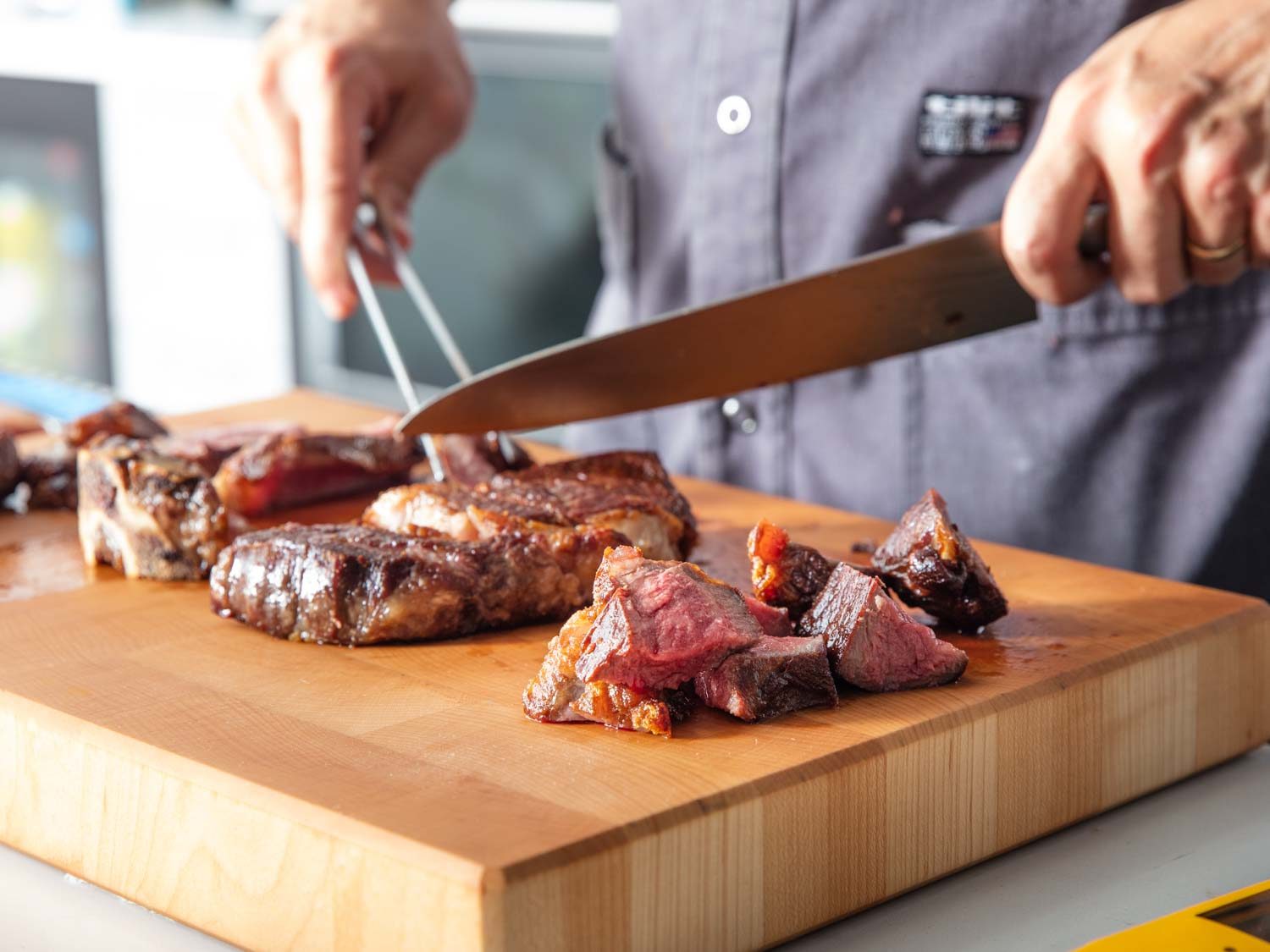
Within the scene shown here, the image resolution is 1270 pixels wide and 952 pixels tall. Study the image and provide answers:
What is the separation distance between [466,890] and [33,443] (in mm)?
1783

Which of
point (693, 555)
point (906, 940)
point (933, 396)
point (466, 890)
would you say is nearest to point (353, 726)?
point (466, 890)

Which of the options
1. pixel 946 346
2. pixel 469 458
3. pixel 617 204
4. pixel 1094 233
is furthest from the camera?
pixel 617 204

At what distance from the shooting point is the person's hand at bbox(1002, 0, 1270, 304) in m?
1.87

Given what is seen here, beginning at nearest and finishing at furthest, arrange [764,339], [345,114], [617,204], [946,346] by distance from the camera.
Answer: [764,339], [946,346], [345,114], [617,204]

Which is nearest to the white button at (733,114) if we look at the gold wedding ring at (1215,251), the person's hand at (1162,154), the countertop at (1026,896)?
the person's hand at (1162,154)

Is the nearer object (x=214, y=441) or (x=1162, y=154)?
(x=1162, y=154)

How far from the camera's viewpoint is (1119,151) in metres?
1.87

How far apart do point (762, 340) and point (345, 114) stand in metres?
0.95

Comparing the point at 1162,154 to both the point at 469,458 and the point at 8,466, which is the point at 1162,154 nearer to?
the point at 469,458

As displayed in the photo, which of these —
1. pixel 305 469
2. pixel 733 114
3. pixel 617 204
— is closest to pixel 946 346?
pixel 733 114

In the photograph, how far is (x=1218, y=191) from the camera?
1877 millimetres

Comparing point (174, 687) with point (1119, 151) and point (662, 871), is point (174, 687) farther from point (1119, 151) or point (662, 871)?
point (1119, 151)

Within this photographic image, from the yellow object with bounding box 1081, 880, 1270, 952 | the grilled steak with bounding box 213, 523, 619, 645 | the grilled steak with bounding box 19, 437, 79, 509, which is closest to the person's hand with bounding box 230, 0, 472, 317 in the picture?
the grilled steak with bounding box 19, 437, 79, 509

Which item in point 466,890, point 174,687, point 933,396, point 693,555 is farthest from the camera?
point 933,396
